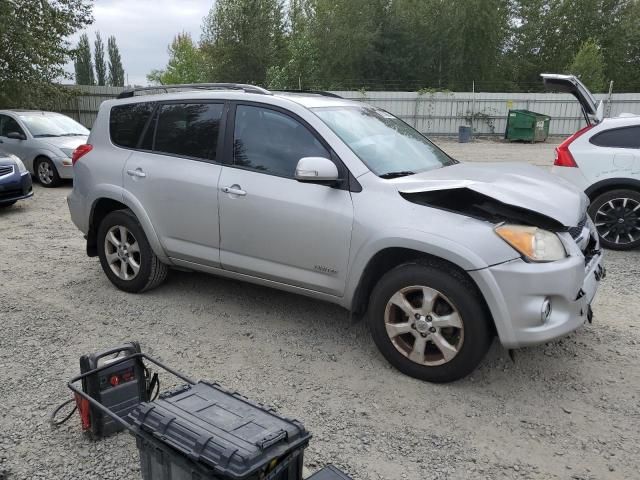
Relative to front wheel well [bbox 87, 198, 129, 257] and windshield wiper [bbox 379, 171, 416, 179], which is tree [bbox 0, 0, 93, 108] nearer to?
front wheel well [bbox 87, 198, 129, 257]

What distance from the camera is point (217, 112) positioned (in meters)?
4.23

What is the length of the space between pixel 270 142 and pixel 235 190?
1.42 ft

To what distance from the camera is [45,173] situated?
10828 mm

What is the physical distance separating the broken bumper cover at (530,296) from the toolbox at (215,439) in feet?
4.78

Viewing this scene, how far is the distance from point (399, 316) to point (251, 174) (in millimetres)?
1480

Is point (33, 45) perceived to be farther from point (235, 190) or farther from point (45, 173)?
point (235, 190)

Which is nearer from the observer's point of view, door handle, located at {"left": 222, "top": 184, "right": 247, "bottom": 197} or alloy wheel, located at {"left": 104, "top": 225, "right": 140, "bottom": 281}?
door handle, located at {"left": 222, "top": 184, "right": 247, "bottom": 197}

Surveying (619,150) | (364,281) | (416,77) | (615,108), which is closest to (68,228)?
(364,281)

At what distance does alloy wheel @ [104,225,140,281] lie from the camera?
185 inches

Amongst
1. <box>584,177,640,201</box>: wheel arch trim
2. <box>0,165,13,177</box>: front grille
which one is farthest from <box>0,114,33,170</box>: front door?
<box>584,177,640,201</box>: wheel arch trim

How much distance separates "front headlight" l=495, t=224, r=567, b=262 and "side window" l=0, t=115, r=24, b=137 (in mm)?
11070

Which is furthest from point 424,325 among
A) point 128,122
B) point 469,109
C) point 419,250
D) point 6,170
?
point 469,109

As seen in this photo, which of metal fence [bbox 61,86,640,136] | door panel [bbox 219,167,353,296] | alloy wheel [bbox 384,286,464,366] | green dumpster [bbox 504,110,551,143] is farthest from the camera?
metal fence [bbox 61,86,640,136]

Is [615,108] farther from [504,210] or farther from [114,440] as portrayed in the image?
[114,440]
